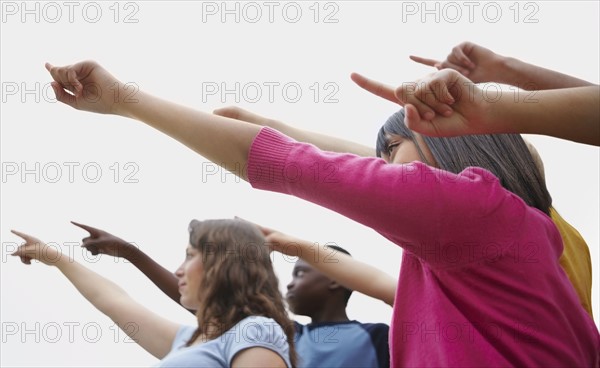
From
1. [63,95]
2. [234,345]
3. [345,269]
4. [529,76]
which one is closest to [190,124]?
[63,95]

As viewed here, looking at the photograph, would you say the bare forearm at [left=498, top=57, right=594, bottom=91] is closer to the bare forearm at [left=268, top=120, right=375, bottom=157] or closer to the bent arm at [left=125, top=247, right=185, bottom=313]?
the bare forearm at [left=268, top=120, right=375, bottom=157]

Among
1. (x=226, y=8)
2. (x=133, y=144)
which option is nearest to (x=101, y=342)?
(x=133, y=144)

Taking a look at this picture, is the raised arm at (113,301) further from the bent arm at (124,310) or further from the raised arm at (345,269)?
the raised arm at (345,269)

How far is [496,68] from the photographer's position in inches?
32.1

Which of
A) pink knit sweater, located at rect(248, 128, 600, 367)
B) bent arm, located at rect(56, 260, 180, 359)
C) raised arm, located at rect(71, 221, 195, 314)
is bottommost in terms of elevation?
bent arm, located at rect(56, 260, 180, 359)

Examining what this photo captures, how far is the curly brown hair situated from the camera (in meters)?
1.24

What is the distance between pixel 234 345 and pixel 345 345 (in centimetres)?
40

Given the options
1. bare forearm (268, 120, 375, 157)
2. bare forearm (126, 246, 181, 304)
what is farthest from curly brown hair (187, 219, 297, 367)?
bare forearm (268, 120, 375, 157)

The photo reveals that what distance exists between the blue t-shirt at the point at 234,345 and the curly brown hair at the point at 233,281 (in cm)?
3

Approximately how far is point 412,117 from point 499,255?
0.44 feet

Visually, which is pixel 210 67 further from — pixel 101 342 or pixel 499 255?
pixel 499 255

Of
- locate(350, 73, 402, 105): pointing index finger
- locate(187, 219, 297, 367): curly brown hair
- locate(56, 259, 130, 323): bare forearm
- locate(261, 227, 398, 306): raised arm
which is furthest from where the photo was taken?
locate(56, 259, 130, 323): bare forearm

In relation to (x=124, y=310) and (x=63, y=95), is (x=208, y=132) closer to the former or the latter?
(x=63, y=95)

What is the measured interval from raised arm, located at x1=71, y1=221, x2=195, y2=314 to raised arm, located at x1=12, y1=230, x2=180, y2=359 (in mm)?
66
